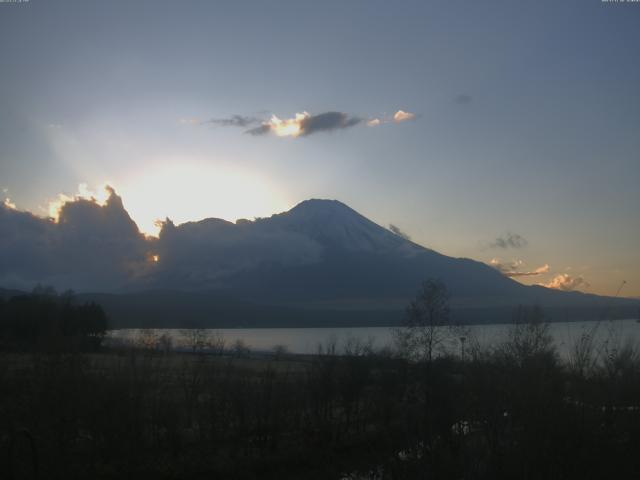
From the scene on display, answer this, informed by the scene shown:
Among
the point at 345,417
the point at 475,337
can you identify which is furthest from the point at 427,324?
the point at 475,337

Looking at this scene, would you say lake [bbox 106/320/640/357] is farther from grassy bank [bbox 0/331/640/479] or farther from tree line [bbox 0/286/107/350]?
tree line [bbox 0/286/107/350]

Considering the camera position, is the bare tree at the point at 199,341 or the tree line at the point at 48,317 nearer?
the bare tree at the point at 199,341

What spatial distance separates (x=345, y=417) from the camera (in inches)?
893

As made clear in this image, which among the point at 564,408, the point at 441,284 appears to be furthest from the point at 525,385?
the point at 441,284

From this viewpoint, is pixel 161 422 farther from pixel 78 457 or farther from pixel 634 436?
pixel 634 436

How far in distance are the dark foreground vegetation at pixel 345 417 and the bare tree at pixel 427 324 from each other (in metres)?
0.35

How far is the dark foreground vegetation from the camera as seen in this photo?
905 centimetres

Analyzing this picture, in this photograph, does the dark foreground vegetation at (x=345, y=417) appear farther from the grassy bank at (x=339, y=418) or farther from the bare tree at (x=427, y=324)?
the bare tree at (x=427, y=324)

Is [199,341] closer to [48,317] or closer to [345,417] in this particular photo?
[48,317]

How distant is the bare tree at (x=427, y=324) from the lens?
27344 millimetres

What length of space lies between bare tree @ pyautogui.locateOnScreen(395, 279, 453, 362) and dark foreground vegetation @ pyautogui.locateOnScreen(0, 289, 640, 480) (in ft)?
1.16

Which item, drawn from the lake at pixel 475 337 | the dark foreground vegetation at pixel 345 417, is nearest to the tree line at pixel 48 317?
the lake at pixel 475 337

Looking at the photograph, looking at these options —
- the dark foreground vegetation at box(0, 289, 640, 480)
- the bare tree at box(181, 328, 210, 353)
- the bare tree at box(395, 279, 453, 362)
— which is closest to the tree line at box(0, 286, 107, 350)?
the bare tree at box(181, 328, 210, 353)

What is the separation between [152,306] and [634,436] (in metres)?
172
